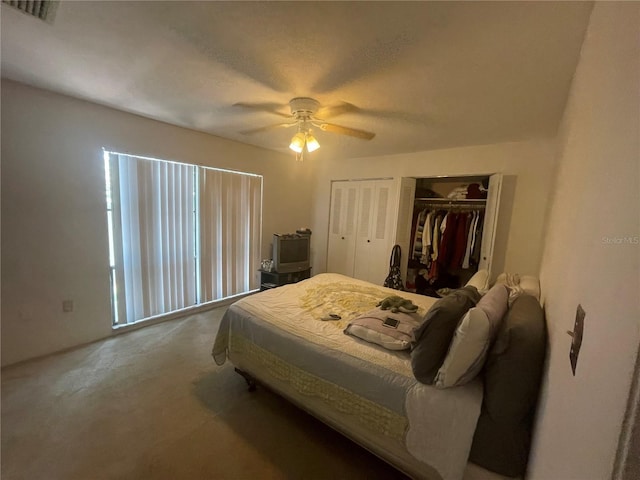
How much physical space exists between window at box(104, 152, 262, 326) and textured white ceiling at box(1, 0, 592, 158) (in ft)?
2.61

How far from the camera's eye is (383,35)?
4.38ft

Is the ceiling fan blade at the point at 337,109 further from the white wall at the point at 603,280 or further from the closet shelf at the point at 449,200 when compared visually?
the closet shelf at the point at 449,200

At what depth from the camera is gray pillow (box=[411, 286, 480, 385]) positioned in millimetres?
1290

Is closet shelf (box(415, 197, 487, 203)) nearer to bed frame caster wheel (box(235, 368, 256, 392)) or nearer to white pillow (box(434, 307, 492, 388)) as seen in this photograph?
white pillow (box(434, 307, 492, 388))

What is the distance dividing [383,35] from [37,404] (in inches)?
129

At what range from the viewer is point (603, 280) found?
55cm

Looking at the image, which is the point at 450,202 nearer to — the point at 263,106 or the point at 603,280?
the point at 263,106

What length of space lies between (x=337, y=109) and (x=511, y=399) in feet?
7.34

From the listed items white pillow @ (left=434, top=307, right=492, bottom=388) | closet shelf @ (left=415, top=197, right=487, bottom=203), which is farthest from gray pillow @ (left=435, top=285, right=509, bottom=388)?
closet shelf @ (left=415, top=197, right=487, bottom=203)

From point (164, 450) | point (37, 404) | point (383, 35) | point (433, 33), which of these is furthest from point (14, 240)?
point (433, 33)

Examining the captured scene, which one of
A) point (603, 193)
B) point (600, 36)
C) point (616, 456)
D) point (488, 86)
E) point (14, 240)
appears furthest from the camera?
point (14, 240)

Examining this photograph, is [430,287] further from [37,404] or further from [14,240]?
[14,240]

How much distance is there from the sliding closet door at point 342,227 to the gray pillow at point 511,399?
10.7 ft

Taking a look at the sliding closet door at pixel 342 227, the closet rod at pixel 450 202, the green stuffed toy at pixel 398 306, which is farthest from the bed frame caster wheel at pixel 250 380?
the closet rod at pixel 450 202
